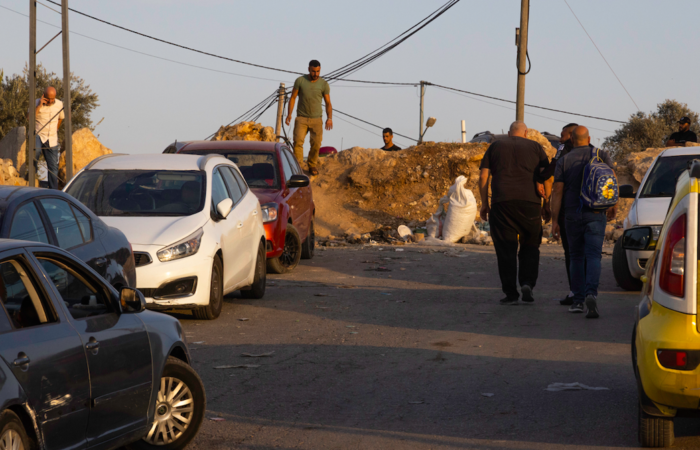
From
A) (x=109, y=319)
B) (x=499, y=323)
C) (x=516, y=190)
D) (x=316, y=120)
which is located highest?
(x=316, y=120)

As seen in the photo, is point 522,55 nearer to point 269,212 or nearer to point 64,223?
point 269,212

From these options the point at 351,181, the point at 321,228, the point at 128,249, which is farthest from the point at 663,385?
the point at 351,181

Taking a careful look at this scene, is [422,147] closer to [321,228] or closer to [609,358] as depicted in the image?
[321,228]

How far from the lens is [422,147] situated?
27.1 metres

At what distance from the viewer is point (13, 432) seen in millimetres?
3174

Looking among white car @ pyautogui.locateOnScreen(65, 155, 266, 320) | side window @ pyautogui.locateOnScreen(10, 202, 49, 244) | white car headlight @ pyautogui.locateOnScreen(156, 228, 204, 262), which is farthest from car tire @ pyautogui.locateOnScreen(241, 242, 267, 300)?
side window @ pyautogui.locateOnScreen(10, 202, 49, 244)

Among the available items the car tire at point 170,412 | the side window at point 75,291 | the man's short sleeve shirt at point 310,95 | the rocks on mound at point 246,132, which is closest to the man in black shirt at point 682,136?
the man's short sleeve shirt at point 310,95

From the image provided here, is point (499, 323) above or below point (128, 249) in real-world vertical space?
below

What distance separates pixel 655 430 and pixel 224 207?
18.6 ft

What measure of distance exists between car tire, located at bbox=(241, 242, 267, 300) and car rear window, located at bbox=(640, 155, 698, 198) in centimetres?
499

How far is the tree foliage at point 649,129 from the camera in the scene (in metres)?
41.7

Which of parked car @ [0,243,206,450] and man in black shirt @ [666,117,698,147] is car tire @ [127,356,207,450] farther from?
man in black shirt @ [666,117,698,147]

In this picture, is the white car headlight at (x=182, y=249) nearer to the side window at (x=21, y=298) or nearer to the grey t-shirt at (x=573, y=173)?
the grey t-shirt at (x=573, y=173)

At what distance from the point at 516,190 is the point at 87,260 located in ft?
17.3
